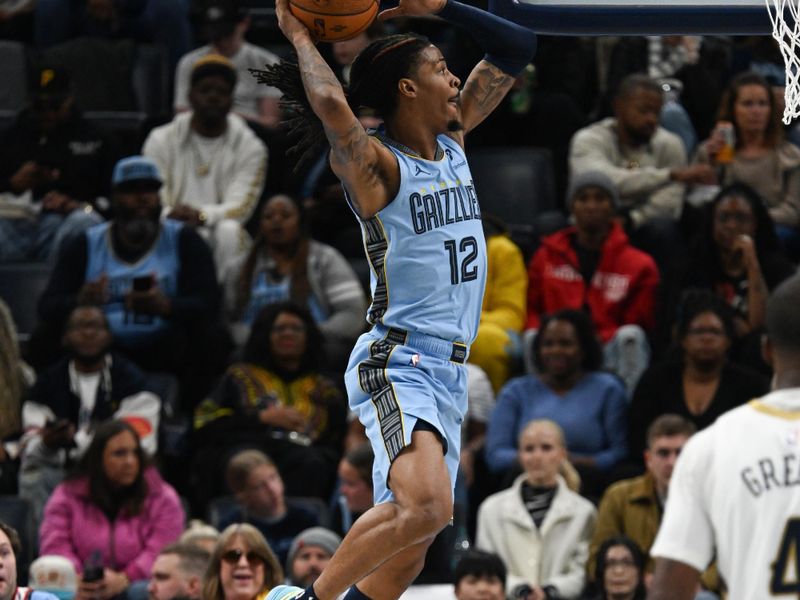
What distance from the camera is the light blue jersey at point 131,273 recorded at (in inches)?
442

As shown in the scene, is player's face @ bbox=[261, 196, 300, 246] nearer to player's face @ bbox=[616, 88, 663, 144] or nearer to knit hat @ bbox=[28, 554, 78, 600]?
player's face @ bbox=[616, 88, 663, 144]

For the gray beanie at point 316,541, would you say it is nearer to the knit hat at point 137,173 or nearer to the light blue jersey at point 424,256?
the light blue jersey at point 424,256

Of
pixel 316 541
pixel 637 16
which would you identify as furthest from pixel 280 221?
pixel 637 16

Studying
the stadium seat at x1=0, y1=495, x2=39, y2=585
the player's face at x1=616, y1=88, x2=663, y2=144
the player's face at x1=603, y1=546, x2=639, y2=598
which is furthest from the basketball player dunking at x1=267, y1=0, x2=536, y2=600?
the player's face at x1=616, y1=88, x2=663, y2=144

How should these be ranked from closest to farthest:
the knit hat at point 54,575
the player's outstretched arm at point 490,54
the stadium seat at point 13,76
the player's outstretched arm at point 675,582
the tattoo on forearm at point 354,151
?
the player's outstretched arm at point 675,582 → the tattoo on forearm at point 354,151 → the player's outstretched arm at point 490,54 → the knit hat at point 54,575 → the stadium seat at point 13,76

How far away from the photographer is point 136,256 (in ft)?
37.5

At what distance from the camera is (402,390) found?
20.0ft

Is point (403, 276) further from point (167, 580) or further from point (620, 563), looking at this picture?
point (620, 563)

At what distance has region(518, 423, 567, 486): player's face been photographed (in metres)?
9.87

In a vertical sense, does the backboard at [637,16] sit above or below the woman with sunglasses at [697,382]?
above

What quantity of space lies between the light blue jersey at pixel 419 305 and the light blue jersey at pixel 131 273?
5137mm

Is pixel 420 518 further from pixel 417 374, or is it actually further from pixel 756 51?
pixel 756 51

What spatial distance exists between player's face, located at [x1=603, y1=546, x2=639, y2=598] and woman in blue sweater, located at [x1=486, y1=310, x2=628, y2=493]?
1.44m

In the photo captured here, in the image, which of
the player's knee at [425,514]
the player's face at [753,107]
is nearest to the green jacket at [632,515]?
the player's face at [753,107]
